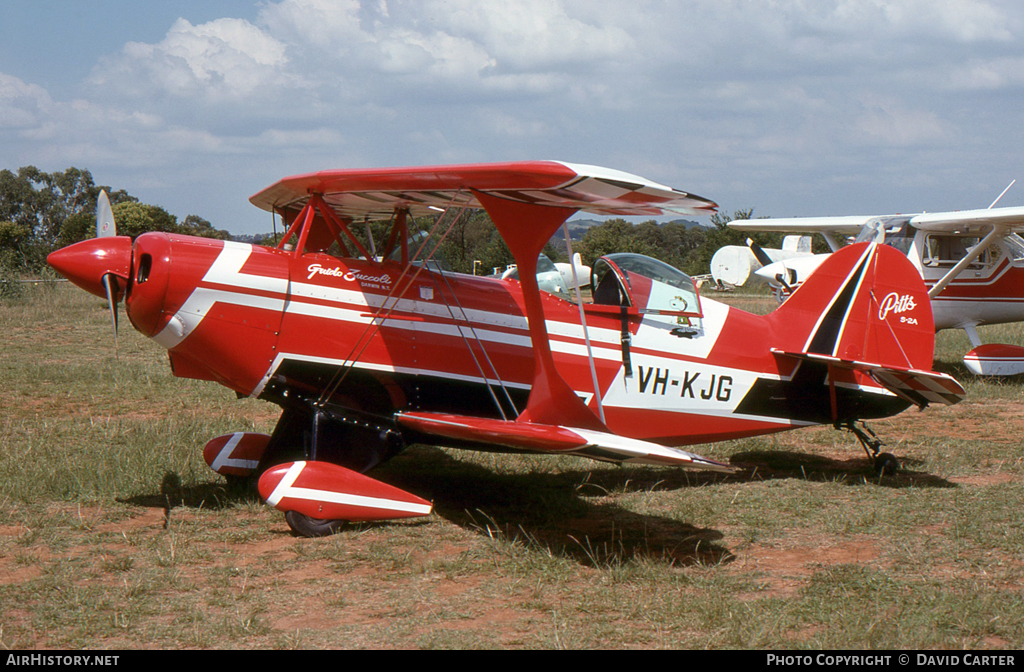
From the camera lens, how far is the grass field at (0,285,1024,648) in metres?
3.94

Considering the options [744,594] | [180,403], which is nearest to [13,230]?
[180,403]

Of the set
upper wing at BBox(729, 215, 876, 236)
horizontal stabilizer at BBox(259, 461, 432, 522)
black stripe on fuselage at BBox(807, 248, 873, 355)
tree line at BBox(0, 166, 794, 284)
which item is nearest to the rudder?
black stripe on fuselage at BBox(807, 248, 873, 355)

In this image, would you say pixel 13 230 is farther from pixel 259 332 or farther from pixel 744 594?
pixel 744 594

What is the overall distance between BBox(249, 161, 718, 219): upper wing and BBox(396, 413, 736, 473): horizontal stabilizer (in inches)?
58.9

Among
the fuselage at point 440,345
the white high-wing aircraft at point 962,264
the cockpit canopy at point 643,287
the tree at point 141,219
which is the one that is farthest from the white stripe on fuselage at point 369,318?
the tree at point 141,219

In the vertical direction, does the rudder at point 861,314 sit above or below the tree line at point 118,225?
below

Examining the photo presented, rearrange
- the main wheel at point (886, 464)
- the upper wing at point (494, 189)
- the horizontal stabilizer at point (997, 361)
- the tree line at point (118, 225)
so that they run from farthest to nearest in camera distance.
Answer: the tree line at point (118, 225), the horizontal stabilizer at point (997, 361), the main wheel at point (886, 464), the upper wing at point (494, 189)

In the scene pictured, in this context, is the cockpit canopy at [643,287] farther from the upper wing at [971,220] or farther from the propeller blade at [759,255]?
the propeller blade at [759,255]

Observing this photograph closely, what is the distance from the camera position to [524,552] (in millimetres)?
5074

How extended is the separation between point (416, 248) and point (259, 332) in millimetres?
1518

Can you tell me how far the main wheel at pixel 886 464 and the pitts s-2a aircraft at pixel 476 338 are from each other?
1.2 inches

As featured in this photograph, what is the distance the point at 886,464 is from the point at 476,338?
4.01 metres

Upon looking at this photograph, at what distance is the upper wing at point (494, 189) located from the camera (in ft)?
15.0

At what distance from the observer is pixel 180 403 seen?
9773 millimetres
